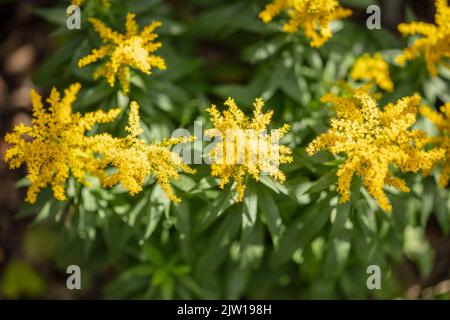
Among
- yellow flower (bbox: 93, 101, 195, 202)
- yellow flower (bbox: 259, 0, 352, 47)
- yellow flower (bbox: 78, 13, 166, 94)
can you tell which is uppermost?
yellow flower (bbox: 259, 0, 352, 47)

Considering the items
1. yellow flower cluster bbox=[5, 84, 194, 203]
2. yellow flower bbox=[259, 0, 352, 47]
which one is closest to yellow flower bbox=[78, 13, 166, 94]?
yellow flower cluster bbox=[5, 84, 194, 203]

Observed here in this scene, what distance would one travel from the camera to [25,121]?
5312 mm

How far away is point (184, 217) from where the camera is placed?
3785 mm

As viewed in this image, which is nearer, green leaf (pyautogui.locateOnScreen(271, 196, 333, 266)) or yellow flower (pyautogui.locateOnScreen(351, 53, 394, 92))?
green leaf (pyautogui.locateOnScreen(271, 196, 333, 266))

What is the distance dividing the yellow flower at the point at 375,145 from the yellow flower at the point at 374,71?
73cm

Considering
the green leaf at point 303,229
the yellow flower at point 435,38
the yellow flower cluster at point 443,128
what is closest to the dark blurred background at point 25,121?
the yellow flower at point 435,38

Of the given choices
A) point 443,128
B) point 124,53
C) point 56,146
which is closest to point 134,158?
point 56,146

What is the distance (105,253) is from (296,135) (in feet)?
7.74

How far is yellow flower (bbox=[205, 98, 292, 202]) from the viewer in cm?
311

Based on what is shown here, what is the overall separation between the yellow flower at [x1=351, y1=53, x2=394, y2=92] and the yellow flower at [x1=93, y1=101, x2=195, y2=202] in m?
1.81

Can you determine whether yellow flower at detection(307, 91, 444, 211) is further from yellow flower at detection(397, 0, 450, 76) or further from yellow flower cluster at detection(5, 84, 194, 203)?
yellow flower cluster at detection(5, 84, 194, 203)

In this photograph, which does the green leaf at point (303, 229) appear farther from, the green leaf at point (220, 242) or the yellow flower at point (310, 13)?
the yellow flower at point (310, 13)

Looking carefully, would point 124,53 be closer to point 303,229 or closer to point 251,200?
point 251,200

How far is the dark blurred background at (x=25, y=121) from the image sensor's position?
5180 millimetres
